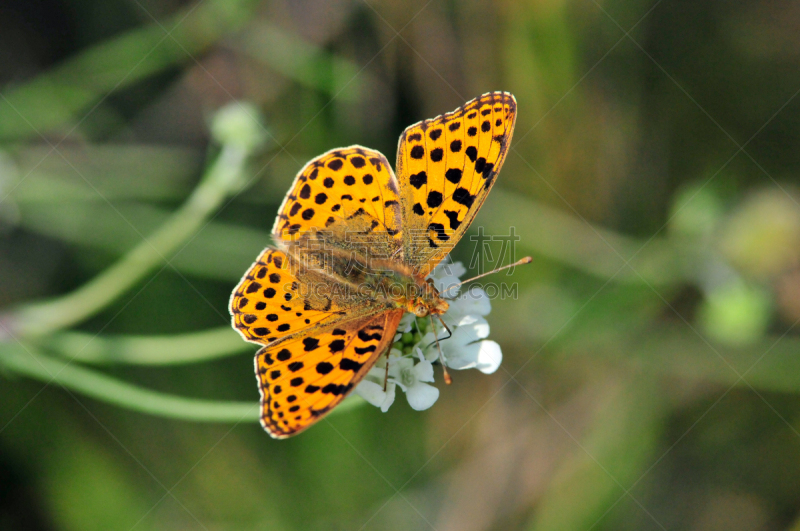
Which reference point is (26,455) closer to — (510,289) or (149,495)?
(149,495)

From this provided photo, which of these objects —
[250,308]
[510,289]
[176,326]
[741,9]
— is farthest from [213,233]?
[741,9]

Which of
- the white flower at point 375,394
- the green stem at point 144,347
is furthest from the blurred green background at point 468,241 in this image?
the white flower at point 375,394

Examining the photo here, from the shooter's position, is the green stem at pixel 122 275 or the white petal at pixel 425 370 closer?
the white petal at pixel 425 370

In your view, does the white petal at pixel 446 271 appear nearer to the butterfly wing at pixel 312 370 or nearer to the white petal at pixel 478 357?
the white petal at pixel 478 357

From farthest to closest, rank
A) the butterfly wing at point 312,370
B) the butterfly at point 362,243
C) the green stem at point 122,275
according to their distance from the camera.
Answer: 1. the green stem at point 122,275
2. the butterfly at point 362,243
3. the butterfly wing at point 312,370

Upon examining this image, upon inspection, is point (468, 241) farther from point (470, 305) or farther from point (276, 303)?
point (276, 303)

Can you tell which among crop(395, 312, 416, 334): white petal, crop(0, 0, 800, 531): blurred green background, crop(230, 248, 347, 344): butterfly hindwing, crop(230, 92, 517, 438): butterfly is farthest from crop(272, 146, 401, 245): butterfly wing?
crop(0, 0, 800, 531): blurred green background

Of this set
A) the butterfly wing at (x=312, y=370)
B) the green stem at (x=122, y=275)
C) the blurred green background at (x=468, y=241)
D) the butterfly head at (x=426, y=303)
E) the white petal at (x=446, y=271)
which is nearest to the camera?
the butterfly wing at (x=312, y=370)
